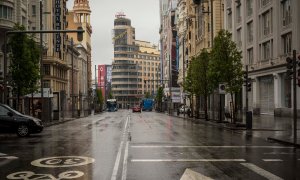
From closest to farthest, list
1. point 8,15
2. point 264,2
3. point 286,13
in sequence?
point 286,13, point 8,15, point 264,2

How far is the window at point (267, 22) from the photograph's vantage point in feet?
171

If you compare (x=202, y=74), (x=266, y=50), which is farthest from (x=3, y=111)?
(x=266, y=50)

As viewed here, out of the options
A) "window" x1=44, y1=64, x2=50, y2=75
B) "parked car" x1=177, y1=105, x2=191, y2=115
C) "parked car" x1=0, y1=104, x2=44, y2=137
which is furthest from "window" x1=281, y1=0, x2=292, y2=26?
"window" x1=44, y1=64, x2=50, y2=75

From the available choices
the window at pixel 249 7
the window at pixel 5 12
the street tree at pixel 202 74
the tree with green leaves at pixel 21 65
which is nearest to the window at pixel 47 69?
the window at pixel 5 12

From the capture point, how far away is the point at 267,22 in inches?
2093

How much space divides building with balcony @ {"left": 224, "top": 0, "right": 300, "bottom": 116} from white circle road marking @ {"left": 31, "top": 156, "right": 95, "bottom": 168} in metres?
32.8

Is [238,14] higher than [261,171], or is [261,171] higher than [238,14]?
[238,14]

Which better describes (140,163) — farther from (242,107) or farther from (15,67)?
(242,107)

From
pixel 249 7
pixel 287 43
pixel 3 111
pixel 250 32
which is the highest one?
pixel 249 7

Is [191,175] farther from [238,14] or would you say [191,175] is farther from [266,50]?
[238,14]

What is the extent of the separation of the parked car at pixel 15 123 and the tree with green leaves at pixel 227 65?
1559 cm

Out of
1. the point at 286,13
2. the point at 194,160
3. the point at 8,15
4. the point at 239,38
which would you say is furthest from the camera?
the point at 239,38

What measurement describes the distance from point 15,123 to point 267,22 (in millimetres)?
36365

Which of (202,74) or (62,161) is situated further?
(202,74)
